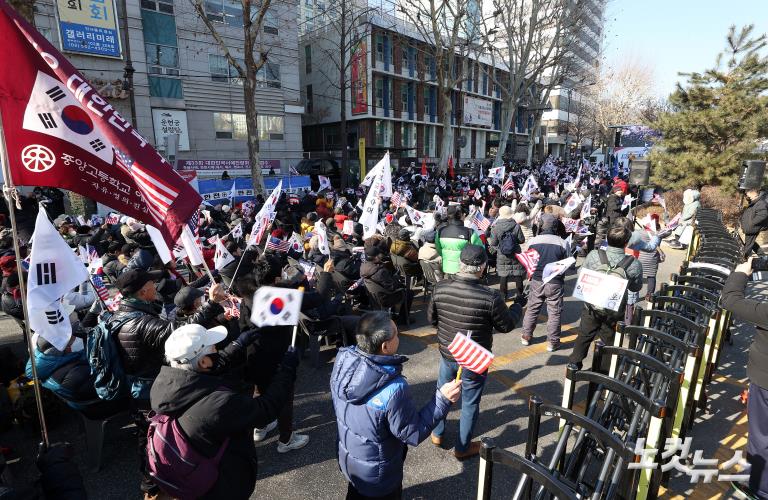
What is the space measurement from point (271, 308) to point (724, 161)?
1397cm

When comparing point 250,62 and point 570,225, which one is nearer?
point 570,225

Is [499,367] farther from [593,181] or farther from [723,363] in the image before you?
[593,181]

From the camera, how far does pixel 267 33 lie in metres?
28.5

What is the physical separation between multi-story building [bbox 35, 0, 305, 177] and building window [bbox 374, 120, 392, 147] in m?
9.64

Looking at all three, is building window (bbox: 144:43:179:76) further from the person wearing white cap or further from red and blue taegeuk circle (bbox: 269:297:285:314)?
the person wearing white cap

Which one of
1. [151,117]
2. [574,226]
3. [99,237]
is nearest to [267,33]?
[151,117]

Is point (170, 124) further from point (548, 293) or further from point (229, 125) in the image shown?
point (548, 293)

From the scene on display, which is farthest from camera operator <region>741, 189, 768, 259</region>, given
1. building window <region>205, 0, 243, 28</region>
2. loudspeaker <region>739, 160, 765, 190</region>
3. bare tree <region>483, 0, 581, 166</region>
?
building window <region>205, 0, 243, 28</region>

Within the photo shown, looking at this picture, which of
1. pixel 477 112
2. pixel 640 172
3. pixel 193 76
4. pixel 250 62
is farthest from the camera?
pixel 477 112

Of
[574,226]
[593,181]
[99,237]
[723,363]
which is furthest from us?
[593,181]

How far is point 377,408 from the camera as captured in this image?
2334 mm

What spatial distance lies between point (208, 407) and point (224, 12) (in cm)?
3018

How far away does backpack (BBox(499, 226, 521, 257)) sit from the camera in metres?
7.11

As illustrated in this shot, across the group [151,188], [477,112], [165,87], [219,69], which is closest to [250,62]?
[165,87]
